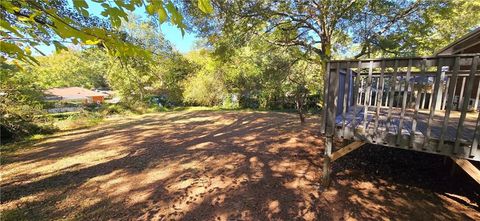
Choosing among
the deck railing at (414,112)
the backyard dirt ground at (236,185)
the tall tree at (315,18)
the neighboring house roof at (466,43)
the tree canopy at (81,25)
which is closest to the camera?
the tree canopy at (81,25)

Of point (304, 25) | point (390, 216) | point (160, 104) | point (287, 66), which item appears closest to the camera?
point (390, 216)

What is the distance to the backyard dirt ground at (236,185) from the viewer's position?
3.47 metres

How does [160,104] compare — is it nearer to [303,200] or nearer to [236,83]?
[236,83]

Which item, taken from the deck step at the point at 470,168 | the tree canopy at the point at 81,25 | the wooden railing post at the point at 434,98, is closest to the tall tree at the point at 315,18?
the wooden railing post at the point at 434,98

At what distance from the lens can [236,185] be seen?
13.9 feet

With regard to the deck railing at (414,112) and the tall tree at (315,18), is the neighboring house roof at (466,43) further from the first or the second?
the deck railing at (414,112)

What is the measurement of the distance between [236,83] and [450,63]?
15512mm

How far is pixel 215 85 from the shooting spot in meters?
18.9

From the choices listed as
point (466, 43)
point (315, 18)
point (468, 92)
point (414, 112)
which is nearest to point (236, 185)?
point (414, 112)

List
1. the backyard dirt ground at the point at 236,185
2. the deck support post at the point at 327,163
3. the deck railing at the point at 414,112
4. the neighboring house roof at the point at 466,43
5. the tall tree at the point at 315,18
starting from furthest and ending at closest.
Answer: the tall tree at the point at 315,18 → the neighboring house roof at the point at 466,43 → the deck support post at the point at 327,163 → the backyard dirt ground at the point at 236,185 → the deck railing at the point at 414,112

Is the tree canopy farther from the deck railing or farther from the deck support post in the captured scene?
the deck support post

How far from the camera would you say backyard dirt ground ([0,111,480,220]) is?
3.47m

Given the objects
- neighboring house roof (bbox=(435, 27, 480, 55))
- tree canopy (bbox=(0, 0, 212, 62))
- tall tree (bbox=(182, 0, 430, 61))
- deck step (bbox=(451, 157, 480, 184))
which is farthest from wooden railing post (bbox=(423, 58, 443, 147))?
tall tree (bbox=(182, 0, 430, 61))

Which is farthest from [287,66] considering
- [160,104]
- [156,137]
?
[160,104]
